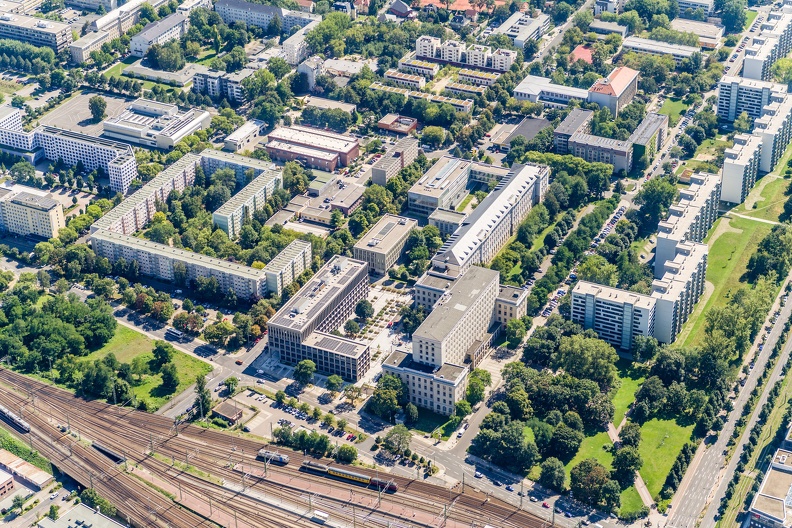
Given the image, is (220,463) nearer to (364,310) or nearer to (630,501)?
(364,310)

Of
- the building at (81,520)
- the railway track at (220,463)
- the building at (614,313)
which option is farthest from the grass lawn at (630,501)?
the building at (81,520)

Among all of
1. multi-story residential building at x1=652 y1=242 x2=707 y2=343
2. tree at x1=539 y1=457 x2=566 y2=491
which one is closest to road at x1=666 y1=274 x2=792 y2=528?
multi-story residential building at x1=652 y1=242 x2=707 y2=343

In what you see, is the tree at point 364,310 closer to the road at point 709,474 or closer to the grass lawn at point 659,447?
the grass lawn at point 659,447

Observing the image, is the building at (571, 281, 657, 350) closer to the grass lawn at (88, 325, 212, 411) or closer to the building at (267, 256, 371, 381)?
the building at (267, 256, 371, 381)

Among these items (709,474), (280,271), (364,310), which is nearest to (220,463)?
(364,310)

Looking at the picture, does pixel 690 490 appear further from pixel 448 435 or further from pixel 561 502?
pixel 448 435

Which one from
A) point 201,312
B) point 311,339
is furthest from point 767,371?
point 201,312
